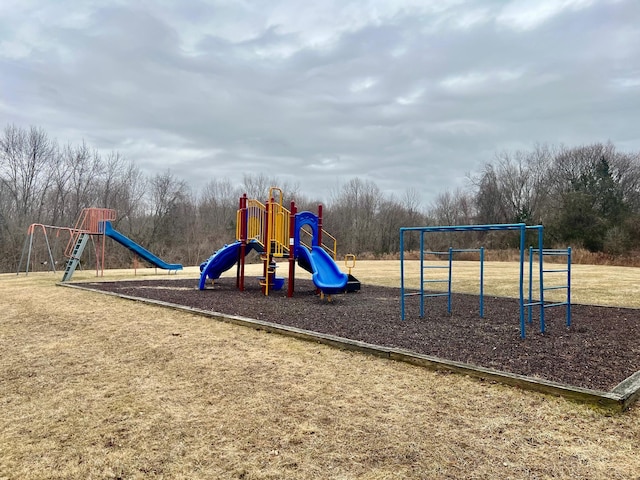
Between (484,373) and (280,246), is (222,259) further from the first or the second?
(484,373)

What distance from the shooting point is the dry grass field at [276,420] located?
104 inches

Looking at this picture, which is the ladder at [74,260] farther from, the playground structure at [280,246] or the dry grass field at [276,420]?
the dry grass field at [276,420]

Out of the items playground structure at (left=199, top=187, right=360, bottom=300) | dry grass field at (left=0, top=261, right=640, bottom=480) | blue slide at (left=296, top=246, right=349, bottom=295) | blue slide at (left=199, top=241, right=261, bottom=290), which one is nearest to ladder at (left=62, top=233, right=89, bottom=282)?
blue slide at (left=199, top=241, right=261, bottom=290)

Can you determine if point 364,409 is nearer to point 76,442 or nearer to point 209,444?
point 209,444

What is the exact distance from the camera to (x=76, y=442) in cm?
292

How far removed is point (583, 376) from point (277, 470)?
318 centimetres

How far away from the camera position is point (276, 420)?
328 centimetres

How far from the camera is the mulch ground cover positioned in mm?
4641

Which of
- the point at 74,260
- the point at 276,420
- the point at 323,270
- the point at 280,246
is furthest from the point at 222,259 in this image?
the point at 276,420

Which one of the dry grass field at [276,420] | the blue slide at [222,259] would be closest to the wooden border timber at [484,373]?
the dry grass field at [276,420]

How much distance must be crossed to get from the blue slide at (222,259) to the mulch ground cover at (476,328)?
1368mm

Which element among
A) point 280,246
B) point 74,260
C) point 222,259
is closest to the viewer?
point 280,246

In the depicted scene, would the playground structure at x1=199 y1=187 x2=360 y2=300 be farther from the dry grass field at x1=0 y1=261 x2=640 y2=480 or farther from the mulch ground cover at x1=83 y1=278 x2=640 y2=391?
the dry grass field at x1=0 y1=261 x2=640 y2=480

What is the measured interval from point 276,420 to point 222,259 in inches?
385
